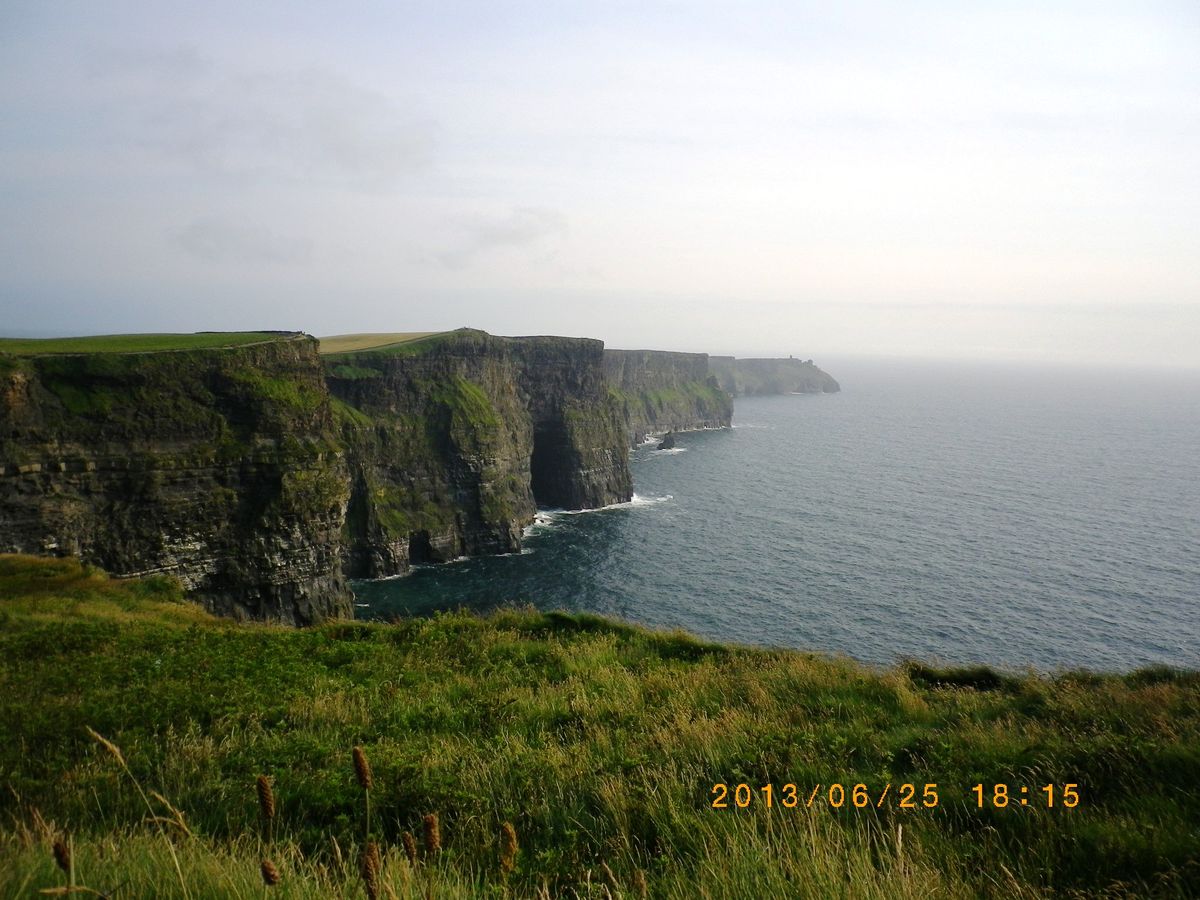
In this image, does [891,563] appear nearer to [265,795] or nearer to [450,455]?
[450,455]

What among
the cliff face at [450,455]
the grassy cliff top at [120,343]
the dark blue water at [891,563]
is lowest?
the dark blue water at [891,563]

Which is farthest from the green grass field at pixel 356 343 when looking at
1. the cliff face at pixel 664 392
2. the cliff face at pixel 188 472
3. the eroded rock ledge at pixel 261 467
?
the cliff face at pixel 664 392

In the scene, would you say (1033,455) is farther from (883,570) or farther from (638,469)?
(883,570)

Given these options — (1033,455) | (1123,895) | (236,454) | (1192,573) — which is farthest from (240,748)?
(1033,455)
